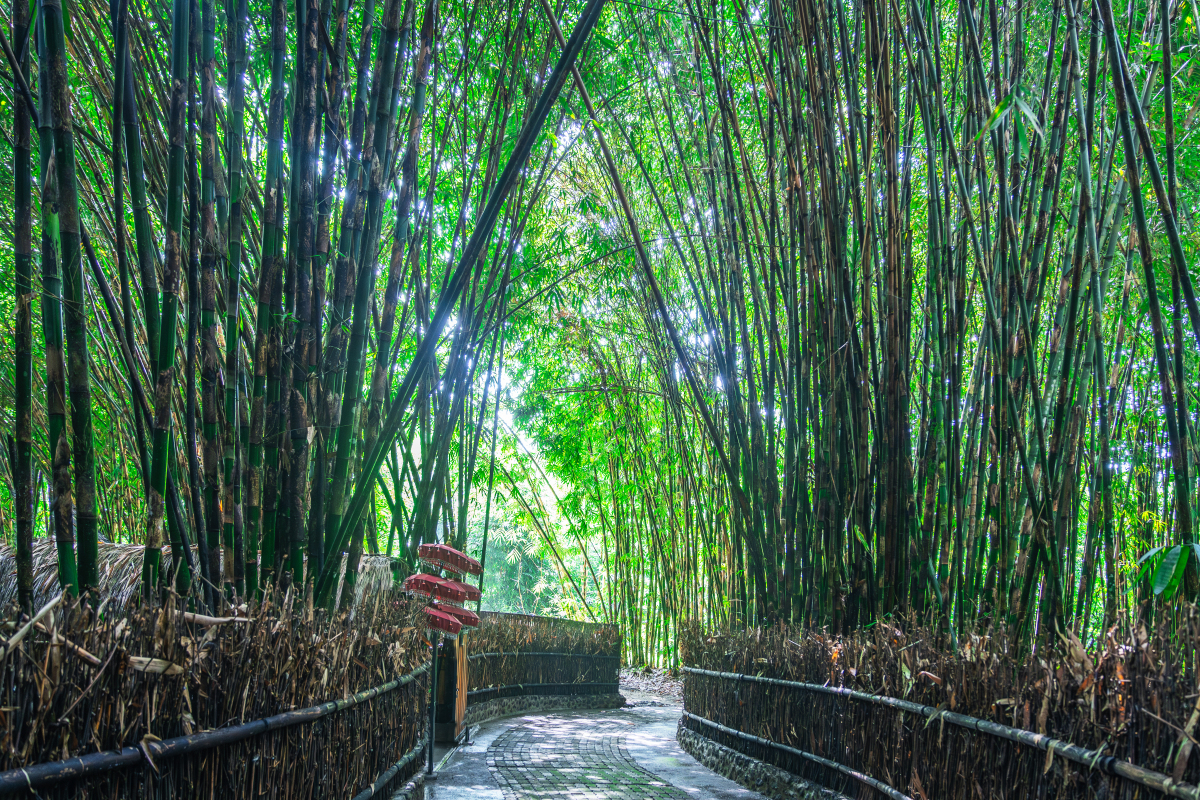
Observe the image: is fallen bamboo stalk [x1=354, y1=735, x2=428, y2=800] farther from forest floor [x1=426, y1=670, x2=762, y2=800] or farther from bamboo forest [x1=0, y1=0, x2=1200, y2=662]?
bamboo forest [x1=0, y1=0, x2=1200, y2=662]

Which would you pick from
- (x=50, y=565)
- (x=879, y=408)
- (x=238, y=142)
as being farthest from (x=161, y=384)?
(x=879, y=408)

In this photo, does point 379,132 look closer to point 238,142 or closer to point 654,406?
point 238,142

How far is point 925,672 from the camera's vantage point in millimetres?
2326

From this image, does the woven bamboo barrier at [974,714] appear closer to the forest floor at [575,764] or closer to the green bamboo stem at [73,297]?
the forest floor at [575,764]

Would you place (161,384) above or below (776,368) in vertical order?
below

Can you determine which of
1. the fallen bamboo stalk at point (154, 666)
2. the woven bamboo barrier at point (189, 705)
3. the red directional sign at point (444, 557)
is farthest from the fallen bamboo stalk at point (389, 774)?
the fallen bamboo stalk at point (154, 666)

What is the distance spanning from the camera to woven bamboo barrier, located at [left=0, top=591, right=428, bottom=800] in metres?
1.07

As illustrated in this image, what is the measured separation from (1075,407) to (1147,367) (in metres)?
2.98

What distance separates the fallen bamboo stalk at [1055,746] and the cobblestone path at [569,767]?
1154 millimetres

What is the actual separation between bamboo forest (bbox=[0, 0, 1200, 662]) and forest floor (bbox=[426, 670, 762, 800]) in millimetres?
845

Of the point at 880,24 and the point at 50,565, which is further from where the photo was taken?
the point at 880,24

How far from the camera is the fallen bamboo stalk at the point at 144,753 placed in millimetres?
1005

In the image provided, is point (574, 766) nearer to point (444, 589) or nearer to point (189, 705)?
point (444, 589)

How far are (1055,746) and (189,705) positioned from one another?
150cm
